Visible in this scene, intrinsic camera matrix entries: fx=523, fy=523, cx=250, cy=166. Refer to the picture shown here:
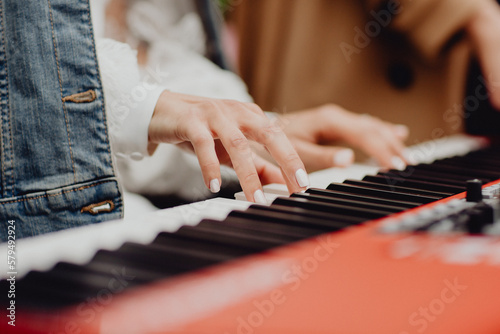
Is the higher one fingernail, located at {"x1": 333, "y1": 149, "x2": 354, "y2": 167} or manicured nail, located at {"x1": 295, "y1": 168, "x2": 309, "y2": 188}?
manicured nail, located at {"x1": 295, "y1": 168, "x2": 309, "y2": 188}

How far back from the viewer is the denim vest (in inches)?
33.1

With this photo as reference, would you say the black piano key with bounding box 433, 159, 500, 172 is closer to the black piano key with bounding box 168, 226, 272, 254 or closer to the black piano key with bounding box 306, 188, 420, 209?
the black piano key with bounding box 306, 188, 420, 209

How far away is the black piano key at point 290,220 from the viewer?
567 mm

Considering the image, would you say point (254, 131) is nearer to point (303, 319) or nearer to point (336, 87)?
point (303, 319)

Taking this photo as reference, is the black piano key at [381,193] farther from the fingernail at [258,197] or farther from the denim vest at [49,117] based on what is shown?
the denim vest at [49,117]

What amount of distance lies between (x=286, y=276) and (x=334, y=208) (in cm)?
25

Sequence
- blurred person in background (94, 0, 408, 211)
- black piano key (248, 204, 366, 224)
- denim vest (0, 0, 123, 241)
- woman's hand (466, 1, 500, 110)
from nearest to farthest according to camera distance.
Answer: black piano key (248, 204, 366, 224) → denim vest (0, 0, 123, 241) → blurred person in background (94, 0, 408, 211) → woman's hand (466, 1, 500, 110)

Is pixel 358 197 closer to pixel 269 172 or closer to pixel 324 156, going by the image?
pixel 269 172

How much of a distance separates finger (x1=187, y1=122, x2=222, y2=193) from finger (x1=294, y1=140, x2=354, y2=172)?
15.3 inches

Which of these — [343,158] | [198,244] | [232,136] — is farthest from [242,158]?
[343,158]

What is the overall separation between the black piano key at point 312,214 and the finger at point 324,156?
1.51ft

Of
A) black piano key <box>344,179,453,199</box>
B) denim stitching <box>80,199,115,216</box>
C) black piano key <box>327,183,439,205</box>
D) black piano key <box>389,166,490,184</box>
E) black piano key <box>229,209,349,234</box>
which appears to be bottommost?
denim stitching <box>80,199,115,216</box>

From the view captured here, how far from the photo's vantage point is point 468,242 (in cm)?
51

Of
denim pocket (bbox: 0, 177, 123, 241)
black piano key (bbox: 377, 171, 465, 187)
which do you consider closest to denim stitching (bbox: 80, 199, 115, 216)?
denim pocket (bbox: 0, 177, 123, 241)
